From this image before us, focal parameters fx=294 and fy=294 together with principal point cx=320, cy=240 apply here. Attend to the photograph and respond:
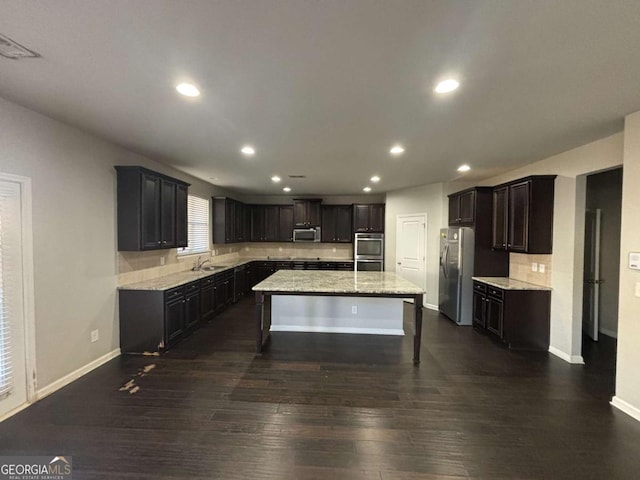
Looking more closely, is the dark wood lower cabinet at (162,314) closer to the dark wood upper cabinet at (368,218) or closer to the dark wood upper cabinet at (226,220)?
the dark wood upper cabinet at (226,220)

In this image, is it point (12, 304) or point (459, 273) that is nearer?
point (12, 304)

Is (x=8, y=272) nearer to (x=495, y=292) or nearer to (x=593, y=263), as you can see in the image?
(x=495, y=292)

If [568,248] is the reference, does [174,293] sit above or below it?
below

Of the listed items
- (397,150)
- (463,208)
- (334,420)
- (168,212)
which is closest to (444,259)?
(463,208)

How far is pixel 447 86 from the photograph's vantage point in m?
2.18

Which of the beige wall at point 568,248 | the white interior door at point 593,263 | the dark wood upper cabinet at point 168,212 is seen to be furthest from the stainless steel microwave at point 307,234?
the white interior door at point 593,263

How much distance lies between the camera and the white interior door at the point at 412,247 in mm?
6637

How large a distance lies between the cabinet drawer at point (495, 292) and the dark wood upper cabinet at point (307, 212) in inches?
182

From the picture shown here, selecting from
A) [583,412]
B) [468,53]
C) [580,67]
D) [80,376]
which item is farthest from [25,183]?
[583,412]

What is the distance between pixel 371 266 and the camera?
7.73 meters

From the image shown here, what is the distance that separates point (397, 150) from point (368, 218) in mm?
4170

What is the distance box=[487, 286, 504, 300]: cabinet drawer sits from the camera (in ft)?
14.2

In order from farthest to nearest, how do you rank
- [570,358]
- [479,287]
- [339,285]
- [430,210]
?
1. [430,210]
2. [479,287]
3. [339,285]
4. [570,358]

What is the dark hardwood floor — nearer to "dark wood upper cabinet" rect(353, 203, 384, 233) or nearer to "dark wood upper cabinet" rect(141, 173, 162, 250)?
"dark wood upper cabinet" rect(141, 173, 162, 250)
